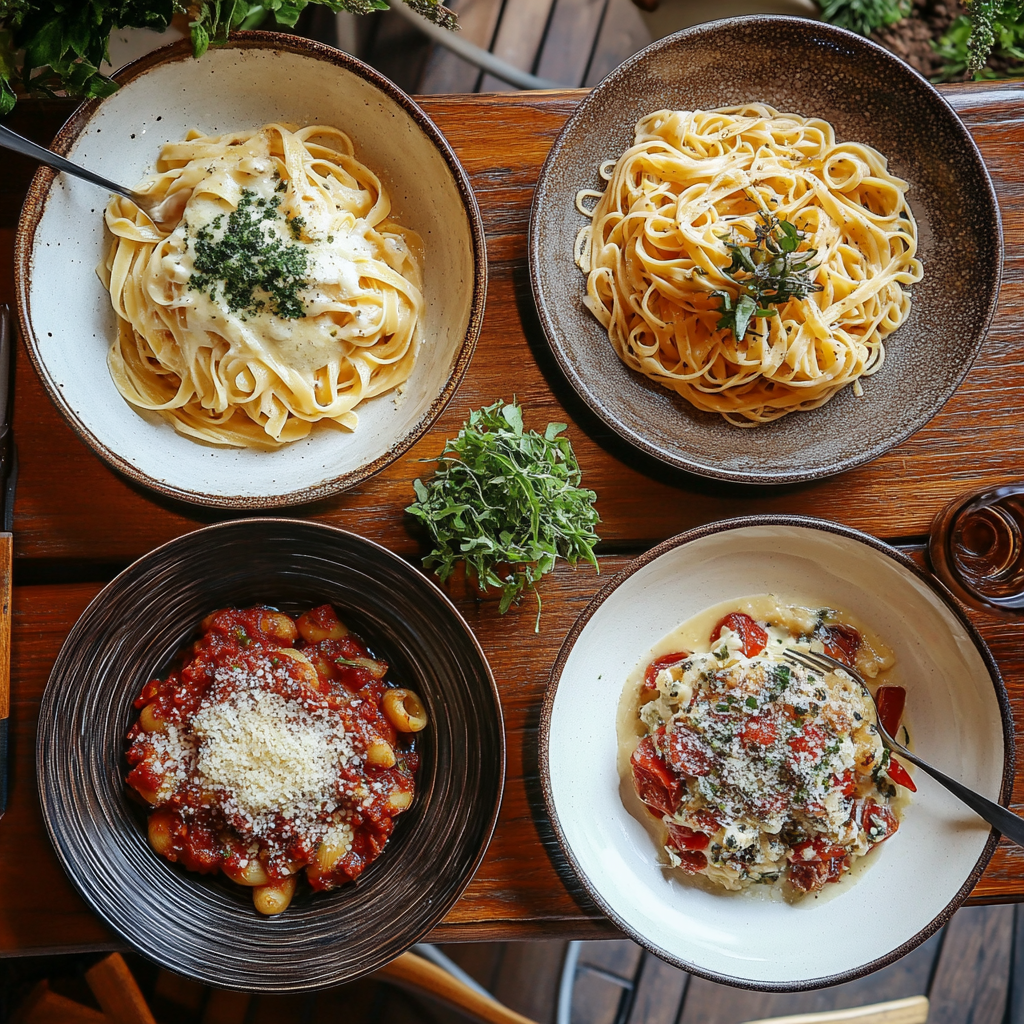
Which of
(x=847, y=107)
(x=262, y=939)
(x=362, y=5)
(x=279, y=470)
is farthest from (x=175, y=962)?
(x=847, y=107)

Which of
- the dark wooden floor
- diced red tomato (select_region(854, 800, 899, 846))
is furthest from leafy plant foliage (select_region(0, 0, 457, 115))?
the dark wooden floor

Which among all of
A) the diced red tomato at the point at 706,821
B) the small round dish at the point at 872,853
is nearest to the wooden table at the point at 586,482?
the small round dish at the point at 872,853

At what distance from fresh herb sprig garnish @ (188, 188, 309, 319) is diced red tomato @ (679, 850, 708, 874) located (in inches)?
68.5

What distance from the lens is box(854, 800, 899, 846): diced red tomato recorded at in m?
2.38

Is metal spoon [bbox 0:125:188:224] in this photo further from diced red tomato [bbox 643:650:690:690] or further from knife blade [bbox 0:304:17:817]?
diced red tomato [bbox 643:650:690:690]

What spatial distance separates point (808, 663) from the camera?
8.04 feet

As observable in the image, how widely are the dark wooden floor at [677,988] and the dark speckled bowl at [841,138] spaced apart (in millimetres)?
2124

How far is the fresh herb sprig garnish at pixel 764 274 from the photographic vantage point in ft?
7.54

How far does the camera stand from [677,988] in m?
3.52

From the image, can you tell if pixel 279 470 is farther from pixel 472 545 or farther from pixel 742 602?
pixel 742 602

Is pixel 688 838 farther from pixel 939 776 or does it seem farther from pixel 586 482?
pixel 586 482

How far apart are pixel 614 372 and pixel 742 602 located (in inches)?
28.8

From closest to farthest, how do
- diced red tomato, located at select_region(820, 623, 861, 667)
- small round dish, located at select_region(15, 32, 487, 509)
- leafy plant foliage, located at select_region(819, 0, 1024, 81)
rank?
small round dish, located at select_region(15, 32, 487, 509), diced red tomato, located at select_region(820, 623, 861, 667), leafy plant foliage, located at select_region(819, 0, 1024, 81)

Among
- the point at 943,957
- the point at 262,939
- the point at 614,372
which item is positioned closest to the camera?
the point at 262,939
